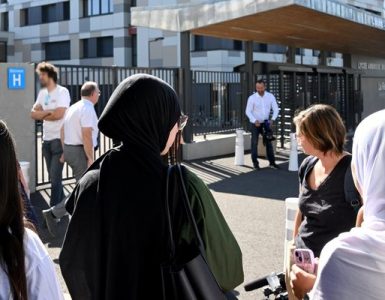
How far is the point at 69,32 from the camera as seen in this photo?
4719 cm

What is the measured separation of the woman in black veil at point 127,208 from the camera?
7.35 ft

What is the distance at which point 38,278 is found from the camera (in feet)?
5.41

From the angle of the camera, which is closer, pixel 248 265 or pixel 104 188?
pixel 104 188

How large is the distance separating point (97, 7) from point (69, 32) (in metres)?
3.45

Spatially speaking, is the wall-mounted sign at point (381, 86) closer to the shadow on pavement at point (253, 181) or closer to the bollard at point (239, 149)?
the shadow on pavement at point (253, 181)

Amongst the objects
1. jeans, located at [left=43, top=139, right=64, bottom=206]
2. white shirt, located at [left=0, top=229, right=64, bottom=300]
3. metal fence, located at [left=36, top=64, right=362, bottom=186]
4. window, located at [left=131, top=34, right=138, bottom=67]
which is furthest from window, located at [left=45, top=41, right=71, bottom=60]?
white shirt, located at [left=0, top=229, right=64, bottom=300]

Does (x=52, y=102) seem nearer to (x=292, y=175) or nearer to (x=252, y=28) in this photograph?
(x=292, y=175)

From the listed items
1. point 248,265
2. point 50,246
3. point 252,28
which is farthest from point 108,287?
point 252,28

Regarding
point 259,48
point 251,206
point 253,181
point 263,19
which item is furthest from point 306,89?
point 259,48

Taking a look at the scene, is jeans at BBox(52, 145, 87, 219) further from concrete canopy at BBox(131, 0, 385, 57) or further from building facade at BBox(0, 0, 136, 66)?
building facade at BBox(0, 0, 136, 66)

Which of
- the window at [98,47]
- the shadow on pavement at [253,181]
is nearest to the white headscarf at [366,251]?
the shadow on pavement at [253,181]

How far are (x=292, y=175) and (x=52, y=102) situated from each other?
588cm

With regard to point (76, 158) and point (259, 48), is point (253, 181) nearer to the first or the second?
point (76, 158)

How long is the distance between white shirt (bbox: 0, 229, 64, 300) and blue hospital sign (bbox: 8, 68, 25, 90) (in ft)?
25.9
